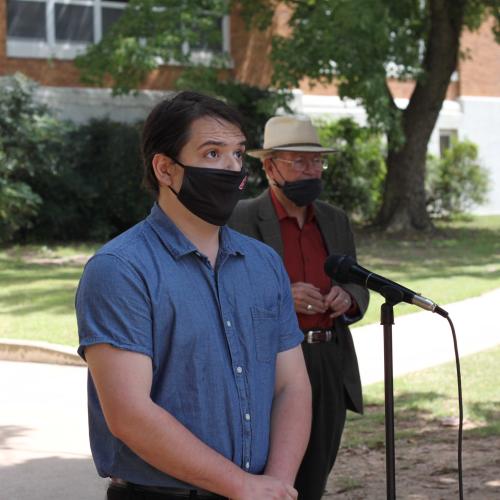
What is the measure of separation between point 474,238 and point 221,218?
20.8m

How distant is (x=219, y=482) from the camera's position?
2.83 metres

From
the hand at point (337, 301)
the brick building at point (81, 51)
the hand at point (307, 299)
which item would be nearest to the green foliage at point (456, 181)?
the brick building at point (81, 51)

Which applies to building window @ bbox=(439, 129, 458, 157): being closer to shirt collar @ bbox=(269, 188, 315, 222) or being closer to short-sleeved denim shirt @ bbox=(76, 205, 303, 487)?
shirt collar @ bbox=(269, 188, 315, 222)

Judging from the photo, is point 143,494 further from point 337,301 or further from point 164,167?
point 337,301

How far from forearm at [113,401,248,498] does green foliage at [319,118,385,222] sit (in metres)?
22.5

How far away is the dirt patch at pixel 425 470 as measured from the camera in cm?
629

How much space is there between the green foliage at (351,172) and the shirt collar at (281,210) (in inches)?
789

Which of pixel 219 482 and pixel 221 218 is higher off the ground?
pixel 221 218

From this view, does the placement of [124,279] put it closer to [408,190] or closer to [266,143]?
[266,143]

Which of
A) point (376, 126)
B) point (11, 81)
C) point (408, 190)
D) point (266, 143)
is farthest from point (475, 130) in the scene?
point (266, 143)

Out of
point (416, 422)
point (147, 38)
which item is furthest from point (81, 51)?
point (416, 422)

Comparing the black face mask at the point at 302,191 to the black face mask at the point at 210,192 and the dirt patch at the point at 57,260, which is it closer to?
the black face mask at the point at 210,192

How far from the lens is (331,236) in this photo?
5.15 meters

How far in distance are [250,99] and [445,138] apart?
34.0 ft
